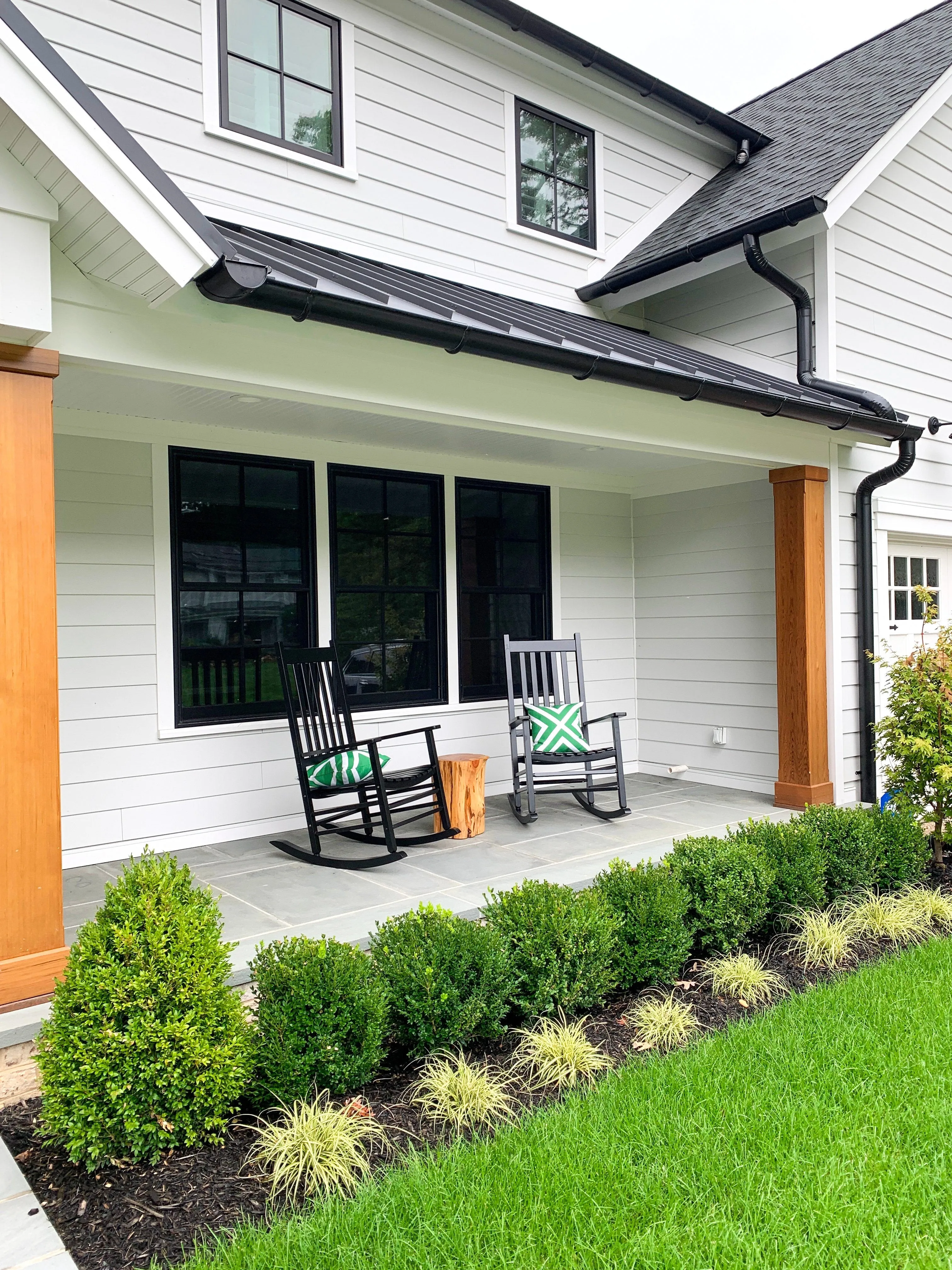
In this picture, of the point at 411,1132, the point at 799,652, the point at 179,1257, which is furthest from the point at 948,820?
the point at 179,1257

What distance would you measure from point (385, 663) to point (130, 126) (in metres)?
3.16

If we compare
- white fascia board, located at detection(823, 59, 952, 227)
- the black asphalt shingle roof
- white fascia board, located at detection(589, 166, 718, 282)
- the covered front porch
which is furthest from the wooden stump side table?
white fascia board, located at detection(823, 59, 952, 227)

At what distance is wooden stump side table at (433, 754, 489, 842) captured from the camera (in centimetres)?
508

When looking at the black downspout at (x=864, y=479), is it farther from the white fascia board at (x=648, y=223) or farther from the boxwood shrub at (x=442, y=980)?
the boxwood shrub at (x=442, y=980)

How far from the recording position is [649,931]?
316 cm

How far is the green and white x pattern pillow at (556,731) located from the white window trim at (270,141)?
10.8 feet

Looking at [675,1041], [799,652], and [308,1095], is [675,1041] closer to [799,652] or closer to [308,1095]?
[308,1095]

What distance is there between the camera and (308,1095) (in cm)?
240

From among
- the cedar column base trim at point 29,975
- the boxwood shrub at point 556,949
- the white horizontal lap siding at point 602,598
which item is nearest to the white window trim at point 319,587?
the white horizontal lap siding at point 602,598

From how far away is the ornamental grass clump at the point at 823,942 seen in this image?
3.40 m

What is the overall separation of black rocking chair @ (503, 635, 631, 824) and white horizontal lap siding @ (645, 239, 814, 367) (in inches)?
92.2

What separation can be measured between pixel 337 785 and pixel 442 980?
6.72 feet

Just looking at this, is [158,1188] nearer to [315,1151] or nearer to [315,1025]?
[315,1151]

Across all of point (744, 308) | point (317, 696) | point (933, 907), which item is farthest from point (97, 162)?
point (744, 308)
